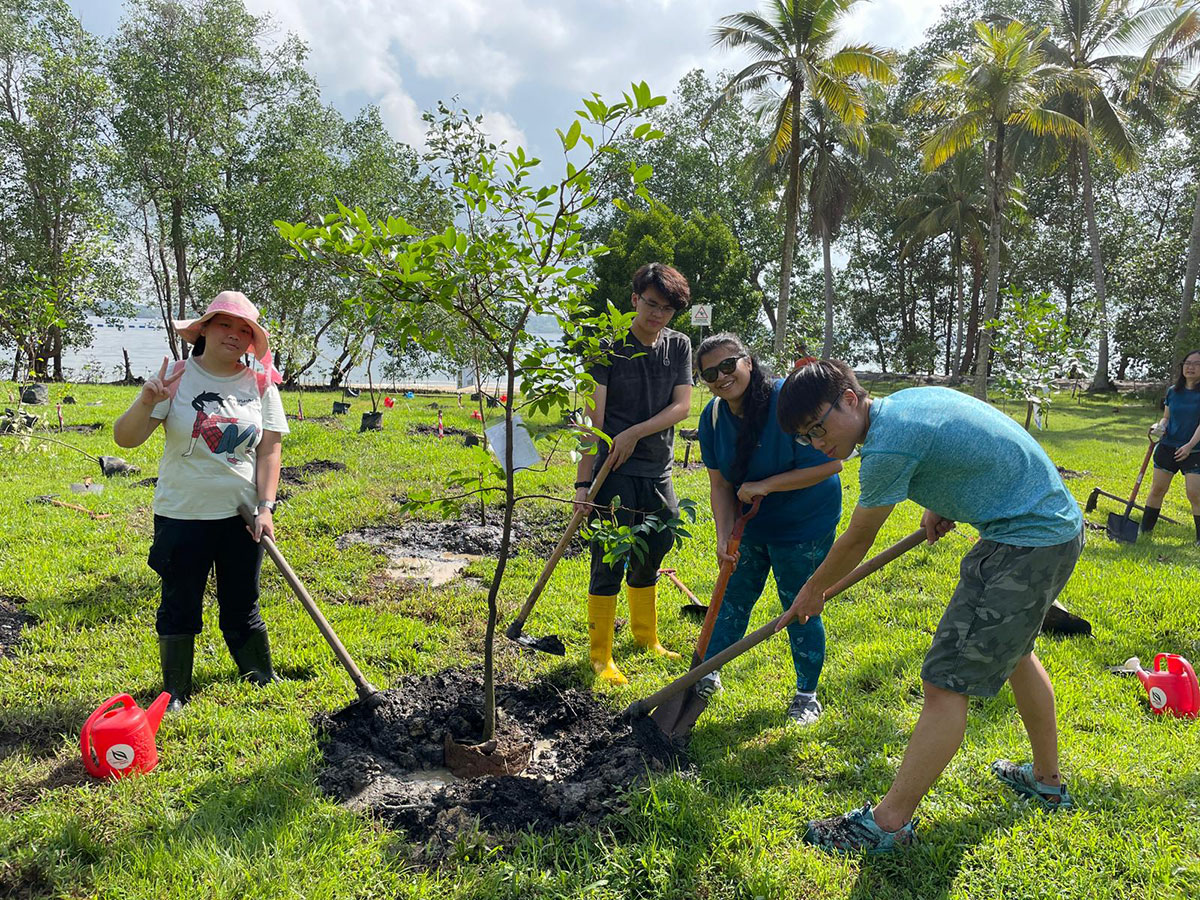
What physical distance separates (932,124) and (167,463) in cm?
2702

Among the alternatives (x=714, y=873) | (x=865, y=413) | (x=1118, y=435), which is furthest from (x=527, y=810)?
(x=1118, y=435)

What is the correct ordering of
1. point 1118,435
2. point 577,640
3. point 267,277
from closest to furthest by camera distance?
1. point 577,640
2. point 1118,435
3. point 267,277

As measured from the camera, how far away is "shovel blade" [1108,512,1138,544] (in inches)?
248

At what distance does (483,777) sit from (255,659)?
56.3 inches

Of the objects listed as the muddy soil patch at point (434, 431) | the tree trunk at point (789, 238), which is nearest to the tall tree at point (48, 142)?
the muddy soil patch at point (434, 431)

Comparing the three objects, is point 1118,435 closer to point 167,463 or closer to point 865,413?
point 865,413

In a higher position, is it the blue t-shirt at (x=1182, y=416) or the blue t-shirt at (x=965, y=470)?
the blue t-shirt at (x=1182, y=416)

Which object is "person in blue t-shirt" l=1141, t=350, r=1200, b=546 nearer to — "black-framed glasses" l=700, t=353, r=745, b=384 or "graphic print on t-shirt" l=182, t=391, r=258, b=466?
"black-framed glasses" l=700, t=353, r=745, b=384

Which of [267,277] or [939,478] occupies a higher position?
[267,277]

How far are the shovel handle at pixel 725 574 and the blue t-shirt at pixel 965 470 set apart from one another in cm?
81

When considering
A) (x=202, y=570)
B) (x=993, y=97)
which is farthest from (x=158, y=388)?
(x=993, y=97)

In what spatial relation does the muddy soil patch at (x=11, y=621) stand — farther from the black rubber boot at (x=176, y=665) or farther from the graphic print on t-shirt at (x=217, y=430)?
the graphic print on t-shirt at (x=217, y=430)

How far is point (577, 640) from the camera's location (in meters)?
4.09

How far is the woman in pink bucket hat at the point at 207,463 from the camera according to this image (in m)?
2.99
